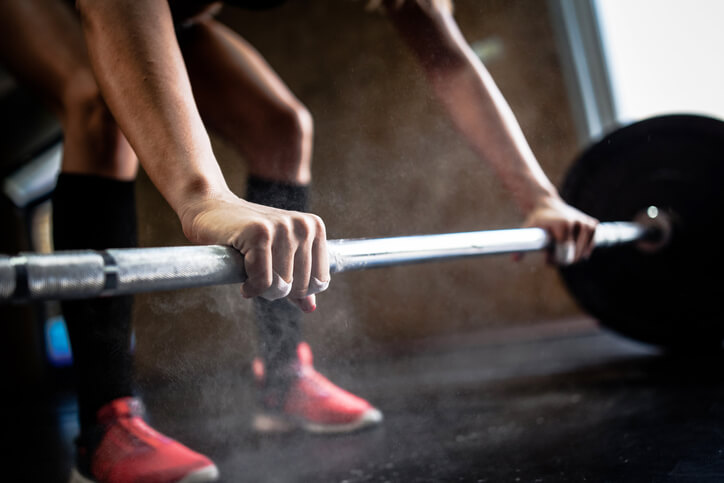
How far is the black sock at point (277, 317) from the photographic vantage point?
29.2 inches

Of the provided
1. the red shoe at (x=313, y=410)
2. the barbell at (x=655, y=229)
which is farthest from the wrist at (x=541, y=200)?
the red shoe at (x=313, y=410)

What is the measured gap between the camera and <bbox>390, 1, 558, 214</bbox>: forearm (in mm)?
888

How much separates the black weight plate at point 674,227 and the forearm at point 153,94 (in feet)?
3.18

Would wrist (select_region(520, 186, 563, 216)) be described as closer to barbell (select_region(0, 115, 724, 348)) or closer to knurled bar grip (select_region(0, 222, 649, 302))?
barbell (select_region(0, 115, 724, 348))

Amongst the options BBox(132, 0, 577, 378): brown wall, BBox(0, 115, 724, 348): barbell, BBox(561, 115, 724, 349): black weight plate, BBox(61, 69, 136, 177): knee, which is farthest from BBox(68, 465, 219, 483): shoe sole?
BBox(561, 115, 724, 349): black weight plate

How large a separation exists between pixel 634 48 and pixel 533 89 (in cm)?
132

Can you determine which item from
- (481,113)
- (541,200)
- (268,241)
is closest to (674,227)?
(541,200)

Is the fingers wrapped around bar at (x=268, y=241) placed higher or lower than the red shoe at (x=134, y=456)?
higher

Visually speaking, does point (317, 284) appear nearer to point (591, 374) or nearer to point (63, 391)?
point (591, 374)

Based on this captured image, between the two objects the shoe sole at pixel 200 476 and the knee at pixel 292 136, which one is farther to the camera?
the knee at pixel 292 136

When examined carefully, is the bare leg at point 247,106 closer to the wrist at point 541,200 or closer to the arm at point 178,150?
the arm at point 178,150

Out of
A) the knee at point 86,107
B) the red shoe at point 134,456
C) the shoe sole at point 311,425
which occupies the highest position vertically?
the knee at point 86,107

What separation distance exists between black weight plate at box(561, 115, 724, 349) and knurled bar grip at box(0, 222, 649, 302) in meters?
0.78

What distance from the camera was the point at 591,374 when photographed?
1196mm
